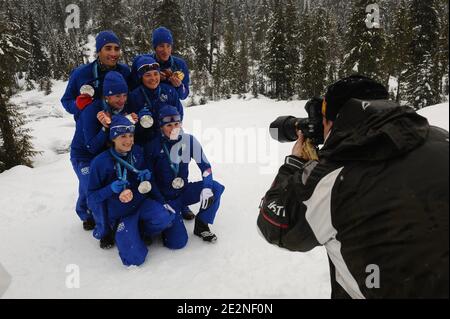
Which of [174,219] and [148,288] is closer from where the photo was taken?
[148,288]

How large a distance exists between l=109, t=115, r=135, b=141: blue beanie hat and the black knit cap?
2.54m

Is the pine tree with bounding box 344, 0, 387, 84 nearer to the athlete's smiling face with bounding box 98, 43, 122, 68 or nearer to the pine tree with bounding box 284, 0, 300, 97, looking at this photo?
the pine tree with bounding box 284, 0, 300, 97

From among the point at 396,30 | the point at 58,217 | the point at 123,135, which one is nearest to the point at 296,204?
the point at 123,135

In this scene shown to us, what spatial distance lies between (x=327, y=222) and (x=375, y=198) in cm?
27

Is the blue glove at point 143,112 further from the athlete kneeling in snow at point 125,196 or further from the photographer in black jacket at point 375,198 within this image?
the photographer in black jacket at point 375,198

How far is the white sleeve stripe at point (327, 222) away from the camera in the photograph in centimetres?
137

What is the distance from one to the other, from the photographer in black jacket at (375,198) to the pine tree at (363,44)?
24.6 meters

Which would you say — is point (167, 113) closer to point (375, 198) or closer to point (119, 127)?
point (119, 127)

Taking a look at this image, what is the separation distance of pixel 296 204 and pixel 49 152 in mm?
12589

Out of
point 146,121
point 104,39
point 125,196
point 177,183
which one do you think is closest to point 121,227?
point 125,196

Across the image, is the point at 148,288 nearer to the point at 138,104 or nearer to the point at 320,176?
the point at 138,104

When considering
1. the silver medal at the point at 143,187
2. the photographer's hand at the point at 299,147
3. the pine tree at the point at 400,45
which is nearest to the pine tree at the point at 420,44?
the pine tree at the point at 400,45

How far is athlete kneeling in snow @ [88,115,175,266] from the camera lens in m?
3.67
